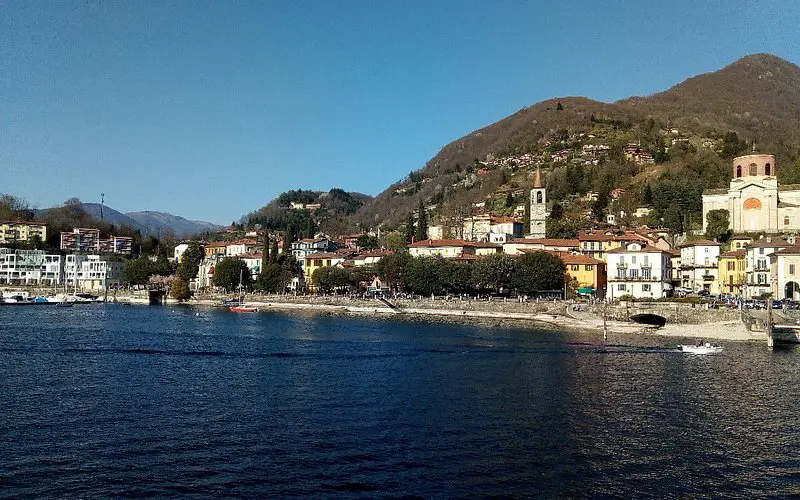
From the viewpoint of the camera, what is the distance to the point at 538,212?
10712cm

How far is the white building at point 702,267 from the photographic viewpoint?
239 ft

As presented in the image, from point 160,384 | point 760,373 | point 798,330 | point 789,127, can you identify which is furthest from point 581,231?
point 789,127

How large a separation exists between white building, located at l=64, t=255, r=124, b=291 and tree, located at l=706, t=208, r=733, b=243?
98.0 m

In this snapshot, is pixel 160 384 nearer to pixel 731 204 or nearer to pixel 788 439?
pixel 788 439

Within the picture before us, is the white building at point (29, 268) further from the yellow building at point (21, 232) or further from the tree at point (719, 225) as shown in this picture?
the tree at point (719, 225)

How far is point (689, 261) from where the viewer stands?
76.4 meters

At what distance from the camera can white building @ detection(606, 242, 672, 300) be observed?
71312mm

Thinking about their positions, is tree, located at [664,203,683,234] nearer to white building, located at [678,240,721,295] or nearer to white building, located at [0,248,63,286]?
white building, located at [678,240,721,295]

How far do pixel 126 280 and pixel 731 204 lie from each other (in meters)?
96.0

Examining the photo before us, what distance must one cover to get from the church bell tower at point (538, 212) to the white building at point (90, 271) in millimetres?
74874

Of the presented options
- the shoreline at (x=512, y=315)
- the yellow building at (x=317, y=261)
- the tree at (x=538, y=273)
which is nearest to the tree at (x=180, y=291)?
the shoreline at (x=512, y=315)

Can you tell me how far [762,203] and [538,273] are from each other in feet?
94.4

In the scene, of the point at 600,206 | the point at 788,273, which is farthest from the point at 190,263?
the point at 788,273

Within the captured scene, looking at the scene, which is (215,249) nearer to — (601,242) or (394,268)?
(394,268)
